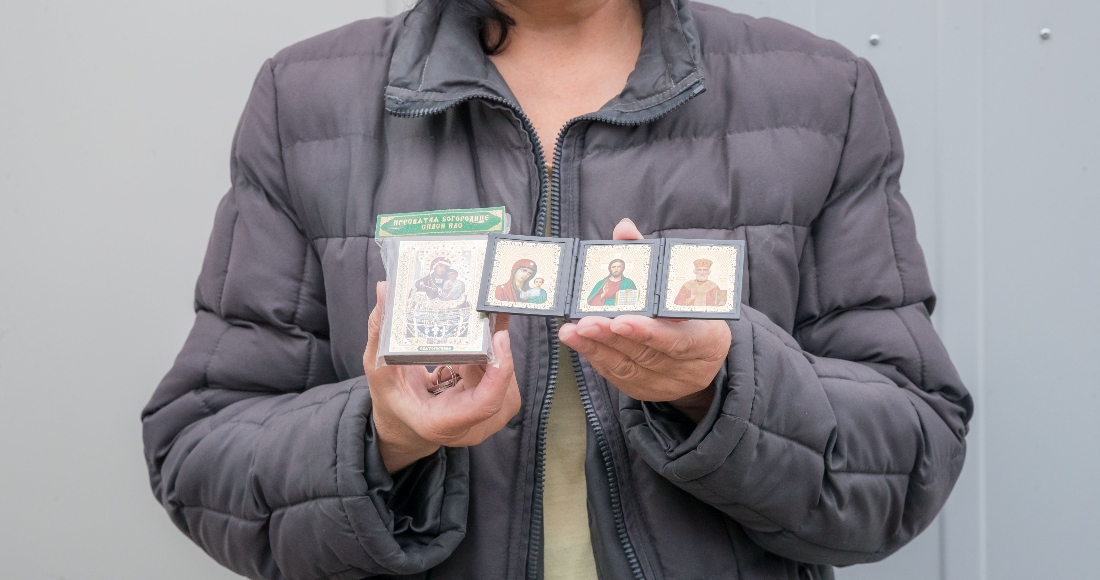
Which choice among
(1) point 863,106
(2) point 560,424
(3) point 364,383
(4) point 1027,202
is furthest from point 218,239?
(4) point 1027,202

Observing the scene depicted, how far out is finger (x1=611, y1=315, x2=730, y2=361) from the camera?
116 cm

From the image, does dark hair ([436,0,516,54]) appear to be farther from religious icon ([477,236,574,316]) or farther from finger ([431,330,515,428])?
finger ([431,330,515,428])

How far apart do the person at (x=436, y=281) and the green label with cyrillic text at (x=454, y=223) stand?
0.05 m

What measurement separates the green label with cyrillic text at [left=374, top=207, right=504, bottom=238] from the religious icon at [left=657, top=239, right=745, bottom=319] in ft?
0.81

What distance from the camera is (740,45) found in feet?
5.78

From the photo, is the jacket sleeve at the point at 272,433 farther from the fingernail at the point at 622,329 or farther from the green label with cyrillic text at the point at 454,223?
the fingernail at the point at 622,329

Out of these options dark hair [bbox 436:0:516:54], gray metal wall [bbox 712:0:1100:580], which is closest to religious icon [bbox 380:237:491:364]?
dark hair [bbox 436:0:516:54]

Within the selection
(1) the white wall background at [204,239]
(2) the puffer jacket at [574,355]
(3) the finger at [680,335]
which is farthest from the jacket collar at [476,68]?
(1) the white wall background at [204,239]

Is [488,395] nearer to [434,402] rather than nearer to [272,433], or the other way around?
[434,402]

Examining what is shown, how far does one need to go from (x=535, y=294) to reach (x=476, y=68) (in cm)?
56

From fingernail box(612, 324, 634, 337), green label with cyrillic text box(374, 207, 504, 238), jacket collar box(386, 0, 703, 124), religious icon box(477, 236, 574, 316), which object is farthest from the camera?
jacket collar box(386, 0, 703, 124)

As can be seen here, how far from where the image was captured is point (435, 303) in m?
1.30

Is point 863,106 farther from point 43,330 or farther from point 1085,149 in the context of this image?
point 43,330

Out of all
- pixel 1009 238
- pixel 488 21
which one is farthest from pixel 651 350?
pixel 1009 238
